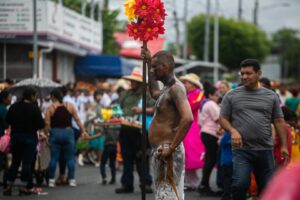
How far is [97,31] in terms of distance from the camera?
33.6 meters

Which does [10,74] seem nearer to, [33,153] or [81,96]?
[81,96]

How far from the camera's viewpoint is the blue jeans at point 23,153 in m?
12.0

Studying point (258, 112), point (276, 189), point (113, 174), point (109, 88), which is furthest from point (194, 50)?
point (276, 189)

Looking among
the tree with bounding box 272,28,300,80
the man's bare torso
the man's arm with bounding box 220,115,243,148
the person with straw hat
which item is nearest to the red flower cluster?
the man's bare torso

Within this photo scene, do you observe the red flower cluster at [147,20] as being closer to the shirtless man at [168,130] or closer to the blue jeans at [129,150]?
the shirtless man at [168,130]

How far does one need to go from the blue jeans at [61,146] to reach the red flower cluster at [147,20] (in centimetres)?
612

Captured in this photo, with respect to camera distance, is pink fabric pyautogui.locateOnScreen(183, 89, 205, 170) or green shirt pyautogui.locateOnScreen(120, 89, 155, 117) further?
pink fabric pyautogui.locateOnScreen(183, 89, 205, 170)

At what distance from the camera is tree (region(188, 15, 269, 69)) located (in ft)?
250

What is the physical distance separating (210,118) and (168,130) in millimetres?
6008

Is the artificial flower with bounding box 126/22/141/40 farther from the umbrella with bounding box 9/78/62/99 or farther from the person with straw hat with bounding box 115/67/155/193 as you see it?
the umbrella with bounding box 9/78/62/99

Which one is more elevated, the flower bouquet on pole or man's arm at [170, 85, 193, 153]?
the flower bouquet on pole

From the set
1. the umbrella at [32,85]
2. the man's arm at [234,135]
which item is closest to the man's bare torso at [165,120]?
the man's arm at [234,135]

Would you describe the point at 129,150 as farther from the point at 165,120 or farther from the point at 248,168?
the point at 165,120

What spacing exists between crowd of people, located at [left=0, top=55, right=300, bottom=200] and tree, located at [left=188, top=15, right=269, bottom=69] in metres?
58.5
